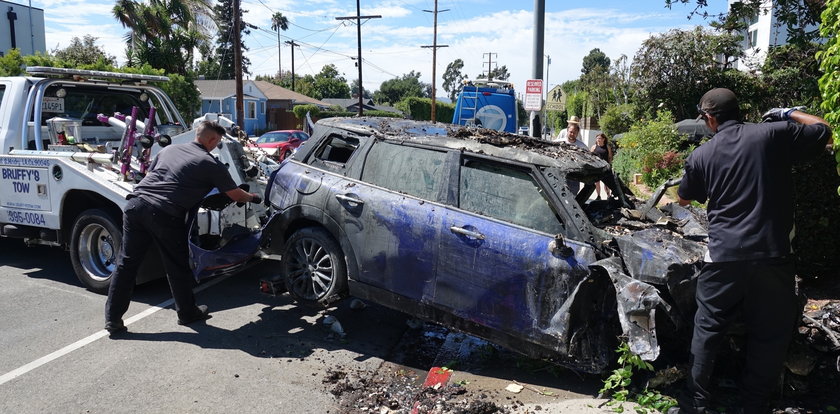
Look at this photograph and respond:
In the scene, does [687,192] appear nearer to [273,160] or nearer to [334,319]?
[334,319]

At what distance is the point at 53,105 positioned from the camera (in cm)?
696

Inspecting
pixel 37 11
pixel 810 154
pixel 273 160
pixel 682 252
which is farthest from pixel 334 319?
pixel 37 11

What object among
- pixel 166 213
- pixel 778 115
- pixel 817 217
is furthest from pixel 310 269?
pixel 817 217

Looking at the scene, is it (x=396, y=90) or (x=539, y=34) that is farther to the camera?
(x=396, y=90)

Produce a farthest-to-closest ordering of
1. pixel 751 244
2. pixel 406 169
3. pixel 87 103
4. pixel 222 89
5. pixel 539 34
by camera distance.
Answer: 1. pixel 222 89
2. pixel 539 34
3. pixel 87 103
4. pixel 406 169
5. pixel 751 244

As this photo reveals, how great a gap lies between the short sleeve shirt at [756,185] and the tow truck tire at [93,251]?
17.7 ft

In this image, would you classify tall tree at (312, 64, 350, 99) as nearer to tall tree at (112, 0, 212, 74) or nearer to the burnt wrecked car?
tall tree at (112, 0, 212, 74)

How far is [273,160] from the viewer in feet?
23.4

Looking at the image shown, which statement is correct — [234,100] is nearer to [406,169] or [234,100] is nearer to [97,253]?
[97,253]

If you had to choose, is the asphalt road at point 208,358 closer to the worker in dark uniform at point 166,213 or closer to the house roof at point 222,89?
the worker in dark uniform at point 166,213

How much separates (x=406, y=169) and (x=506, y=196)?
941 mm

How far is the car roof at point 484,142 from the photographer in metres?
4.44

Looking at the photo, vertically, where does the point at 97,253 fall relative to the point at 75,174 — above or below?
below

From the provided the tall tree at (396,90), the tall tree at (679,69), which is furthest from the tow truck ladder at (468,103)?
the tall tree at (396,90)
